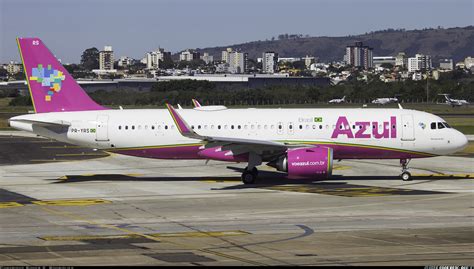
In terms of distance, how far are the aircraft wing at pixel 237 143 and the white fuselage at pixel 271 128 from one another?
1.29 meters

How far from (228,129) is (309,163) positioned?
5.49 metres

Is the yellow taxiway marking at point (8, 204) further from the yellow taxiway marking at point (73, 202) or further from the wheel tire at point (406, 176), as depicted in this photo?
the wheel tire at point (406, 176)

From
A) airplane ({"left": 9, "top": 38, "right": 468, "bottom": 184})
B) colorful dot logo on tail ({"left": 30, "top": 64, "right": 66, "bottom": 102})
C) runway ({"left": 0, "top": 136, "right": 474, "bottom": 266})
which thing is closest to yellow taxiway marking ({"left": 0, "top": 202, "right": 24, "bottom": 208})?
runway ({"left": 0, "top": 136, "right": 474, "bottom": 266})

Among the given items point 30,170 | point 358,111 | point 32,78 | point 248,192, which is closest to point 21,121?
point 32,78

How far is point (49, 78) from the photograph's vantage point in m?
46.5

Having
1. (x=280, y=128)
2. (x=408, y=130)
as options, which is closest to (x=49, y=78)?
(x=280, y=128)

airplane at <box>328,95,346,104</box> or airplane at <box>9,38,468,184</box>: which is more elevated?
airplane at <box>9,38,468,184</box>

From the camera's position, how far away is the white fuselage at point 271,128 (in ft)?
146

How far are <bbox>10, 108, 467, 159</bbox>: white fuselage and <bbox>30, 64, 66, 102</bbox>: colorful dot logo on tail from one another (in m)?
1.34

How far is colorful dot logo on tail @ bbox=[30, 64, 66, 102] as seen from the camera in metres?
46.3

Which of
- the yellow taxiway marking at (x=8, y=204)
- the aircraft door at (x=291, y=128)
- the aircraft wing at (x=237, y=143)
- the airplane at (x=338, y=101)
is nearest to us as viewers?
the yellow taxiway marking at (x=8, y=204)

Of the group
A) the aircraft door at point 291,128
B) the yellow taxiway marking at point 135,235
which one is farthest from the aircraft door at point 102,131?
the yellow taxiway marking at point 135,235

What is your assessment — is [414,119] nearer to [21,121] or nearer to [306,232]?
[306,232]

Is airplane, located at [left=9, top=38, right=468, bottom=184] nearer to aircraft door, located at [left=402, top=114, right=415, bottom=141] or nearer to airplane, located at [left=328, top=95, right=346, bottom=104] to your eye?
aircraft door, located at [left=402, top=114, right=415, bottom=141]
